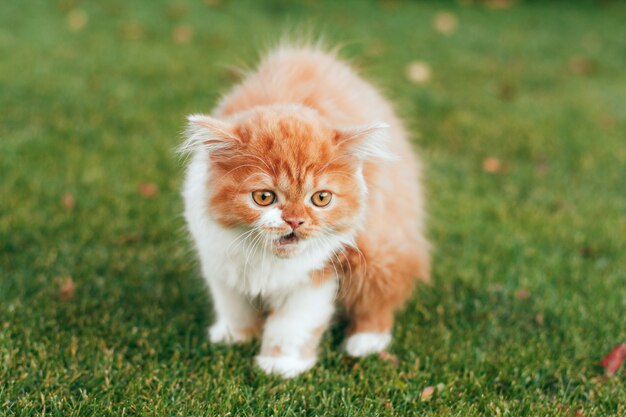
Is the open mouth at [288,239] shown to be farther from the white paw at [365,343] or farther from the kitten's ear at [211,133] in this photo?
the white paw at [365,343]

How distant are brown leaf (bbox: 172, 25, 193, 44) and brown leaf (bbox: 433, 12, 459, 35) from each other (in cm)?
261

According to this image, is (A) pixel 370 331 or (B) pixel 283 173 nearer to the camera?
(B) pixel 283 173

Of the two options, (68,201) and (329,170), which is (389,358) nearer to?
(329,170)

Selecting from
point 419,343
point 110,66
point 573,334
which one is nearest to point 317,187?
point 419,343

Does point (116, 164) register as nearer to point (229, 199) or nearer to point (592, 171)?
point (229, 199)

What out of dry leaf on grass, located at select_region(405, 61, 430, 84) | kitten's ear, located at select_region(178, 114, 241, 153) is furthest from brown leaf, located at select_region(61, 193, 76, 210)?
dry leaf on grass, located at select_region(405, 61, 430, 84)

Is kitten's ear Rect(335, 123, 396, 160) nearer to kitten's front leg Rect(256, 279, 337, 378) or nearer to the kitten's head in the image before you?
the kitten's head

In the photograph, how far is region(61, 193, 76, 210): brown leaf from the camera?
3.47 meters

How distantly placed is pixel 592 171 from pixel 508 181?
0.62m

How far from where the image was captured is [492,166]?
433 cm

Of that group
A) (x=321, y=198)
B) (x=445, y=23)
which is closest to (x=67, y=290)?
(x=321, y=198)

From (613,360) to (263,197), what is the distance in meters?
1.58

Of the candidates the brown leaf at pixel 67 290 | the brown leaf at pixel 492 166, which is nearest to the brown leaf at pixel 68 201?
the brown leaf at pixel 67 290

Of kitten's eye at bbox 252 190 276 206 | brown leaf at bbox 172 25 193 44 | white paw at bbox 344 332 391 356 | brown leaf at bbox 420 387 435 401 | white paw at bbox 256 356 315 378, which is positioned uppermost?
kitten's eye at bbox 252 190 276 206
